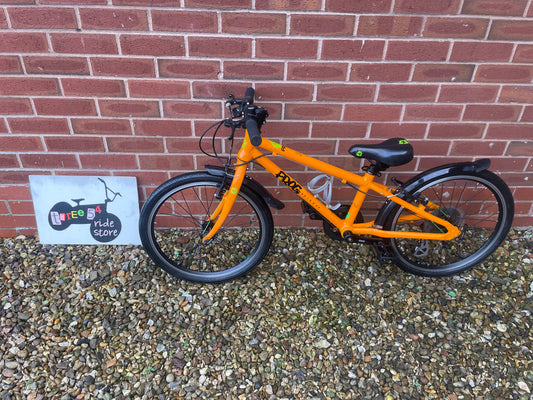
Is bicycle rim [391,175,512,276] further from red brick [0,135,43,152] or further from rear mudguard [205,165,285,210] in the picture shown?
red brick [0,135,43,152]

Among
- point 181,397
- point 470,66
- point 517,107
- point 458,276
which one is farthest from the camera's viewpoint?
point 458,276

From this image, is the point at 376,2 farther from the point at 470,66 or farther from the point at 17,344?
the point at 17,344

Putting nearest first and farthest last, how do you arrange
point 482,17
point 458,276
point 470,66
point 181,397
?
point 181,397 < point 482,17 < point 470,66 < point 458,276

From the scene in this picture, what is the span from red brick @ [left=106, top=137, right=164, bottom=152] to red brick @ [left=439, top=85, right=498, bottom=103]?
1767 mm

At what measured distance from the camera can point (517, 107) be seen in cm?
236

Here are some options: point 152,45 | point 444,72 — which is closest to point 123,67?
point 152,45

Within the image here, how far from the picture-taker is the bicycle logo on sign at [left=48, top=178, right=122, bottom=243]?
102 inches

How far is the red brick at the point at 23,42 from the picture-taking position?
2037 millimetres

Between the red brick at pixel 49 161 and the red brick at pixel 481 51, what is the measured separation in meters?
2.40

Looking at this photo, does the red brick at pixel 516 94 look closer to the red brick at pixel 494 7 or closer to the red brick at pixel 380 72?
the red brick at pixel 494 7

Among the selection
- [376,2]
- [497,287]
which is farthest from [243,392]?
[376,2]

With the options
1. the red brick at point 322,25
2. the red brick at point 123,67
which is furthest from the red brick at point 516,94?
the red brick at point 123,67

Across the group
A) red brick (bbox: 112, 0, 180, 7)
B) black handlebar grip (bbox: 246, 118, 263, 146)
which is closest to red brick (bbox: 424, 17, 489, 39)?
black handlebar grip (bbox: 246, 118, 263, 146)

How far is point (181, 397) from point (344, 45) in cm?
203
